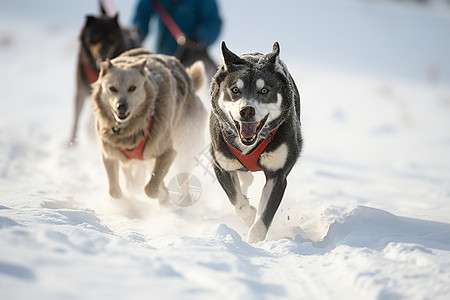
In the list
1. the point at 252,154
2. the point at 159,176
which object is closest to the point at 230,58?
the point at 252,154

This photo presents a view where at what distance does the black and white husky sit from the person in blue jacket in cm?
321

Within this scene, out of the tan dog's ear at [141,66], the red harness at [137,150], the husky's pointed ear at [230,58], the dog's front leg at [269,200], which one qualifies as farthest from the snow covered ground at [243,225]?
the tan dog's ear at [141,66]

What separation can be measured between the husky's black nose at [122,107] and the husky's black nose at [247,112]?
1.24 m

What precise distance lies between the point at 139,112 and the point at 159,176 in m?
0.63

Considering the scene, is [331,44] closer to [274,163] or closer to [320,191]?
[320,191]

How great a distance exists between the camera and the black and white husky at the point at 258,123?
3.18 meters

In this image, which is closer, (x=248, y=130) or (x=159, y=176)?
(x=248, y=130)

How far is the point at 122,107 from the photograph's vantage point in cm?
388

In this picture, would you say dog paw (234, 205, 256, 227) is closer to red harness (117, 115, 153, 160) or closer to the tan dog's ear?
red harness (117, 115, 153, 160)

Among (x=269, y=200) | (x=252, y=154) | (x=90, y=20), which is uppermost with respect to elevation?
(x=90, y=20)

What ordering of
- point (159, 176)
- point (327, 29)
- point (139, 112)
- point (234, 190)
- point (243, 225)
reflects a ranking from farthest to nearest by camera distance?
point (327, 29), point (159, 176), point (139, 112), point (243, 225), point (234, 190)

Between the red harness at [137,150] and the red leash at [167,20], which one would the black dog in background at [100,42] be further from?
the red harness at [137,150]

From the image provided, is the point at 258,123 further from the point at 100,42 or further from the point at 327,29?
the point at 327,29

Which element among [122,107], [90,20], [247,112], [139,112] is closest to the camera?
[247,112]
